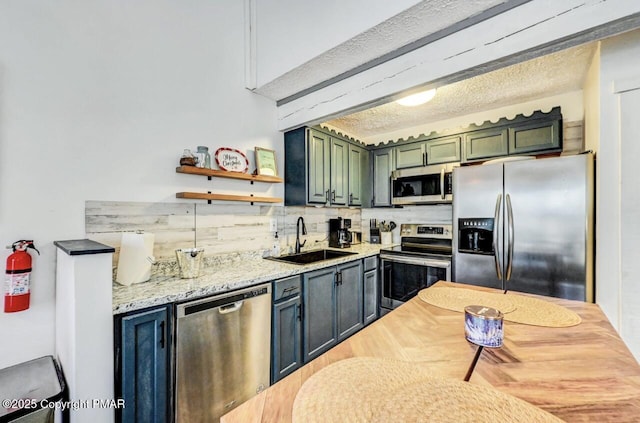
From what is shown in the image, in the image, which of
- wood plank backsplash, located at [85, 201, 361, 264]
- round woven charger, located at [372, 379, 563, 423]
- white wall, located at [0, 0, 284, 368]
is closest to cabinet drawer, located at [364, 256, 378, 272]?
wood plank backsplash, located at [85, 201, 361, 264]

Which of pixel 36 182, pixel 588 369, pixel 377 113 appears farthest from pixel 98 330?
pixel 377 113

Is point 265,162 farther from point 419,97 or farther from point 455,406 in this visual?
point 455,406

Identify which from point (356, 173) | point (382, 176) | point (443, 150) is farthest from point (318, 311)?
point (443, 150)

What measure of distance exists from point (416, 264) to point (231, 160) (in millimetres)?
2126

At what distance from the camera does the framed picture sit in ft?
8.30

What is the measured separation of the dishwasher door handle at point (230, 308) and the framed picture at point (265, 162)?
49.0 inches

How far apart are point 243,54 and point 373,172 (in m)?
2.08

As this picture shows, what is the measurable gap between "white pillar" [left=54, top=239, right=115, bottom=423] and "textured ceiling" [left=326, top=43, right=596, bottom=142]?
2.82 metres

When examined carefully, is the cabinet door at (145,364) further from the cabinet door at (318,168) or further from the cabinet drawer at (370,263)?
the cabinet drawer at (370,263)

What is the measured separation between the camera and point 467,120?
326 cm

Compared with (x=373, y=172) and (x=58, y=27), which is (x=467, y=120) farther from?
(x=58, y=27)

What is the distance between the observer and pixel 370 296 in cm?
299

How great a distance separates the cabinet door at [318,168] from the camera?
8.95 feet

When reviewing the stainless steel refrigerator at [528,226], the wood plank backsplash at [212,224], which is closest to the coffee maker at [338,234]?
the wood plank backsplash at [212,224]
